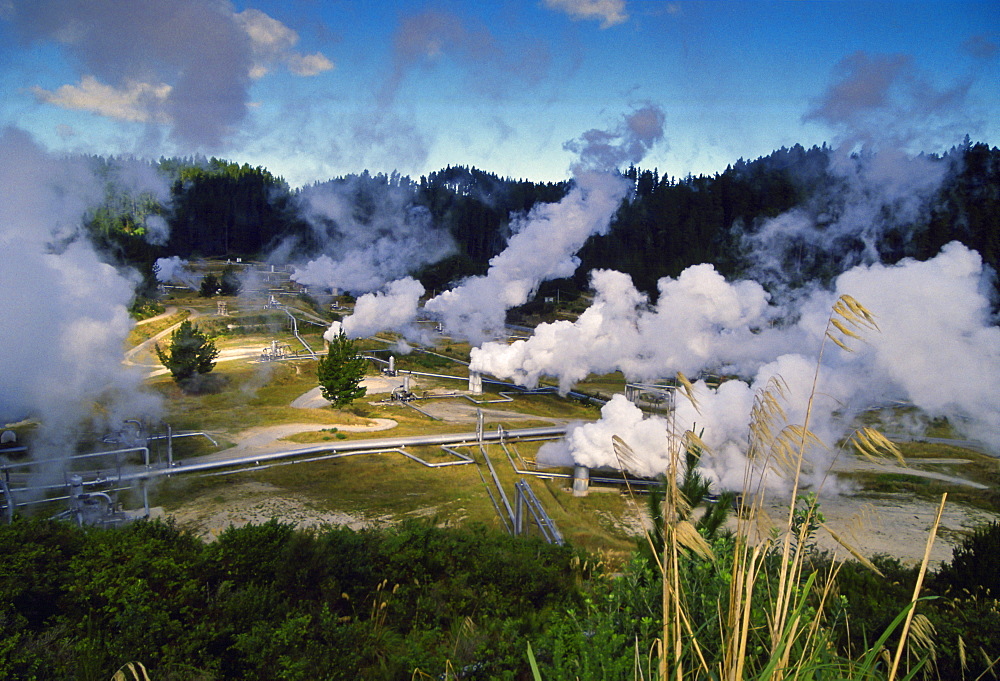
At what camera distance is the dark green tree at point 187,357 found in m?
29.9

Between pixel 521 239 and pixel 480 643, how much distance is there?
1140 inches

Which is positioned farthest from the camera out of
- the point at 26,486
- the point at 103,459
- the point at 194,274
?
the point at 194,274

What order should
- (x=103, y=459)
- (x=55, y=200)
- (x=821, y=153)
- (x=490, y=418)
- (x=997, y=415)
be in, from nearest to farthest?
(x=103, y=459), (x=997, y=415), (x=55, y=200), (x=490, y=418), (x=821, y=153)

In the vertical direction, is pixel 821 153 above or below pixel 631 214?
above

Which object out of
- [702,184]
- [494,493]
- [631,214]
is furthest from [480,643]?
[702,184]

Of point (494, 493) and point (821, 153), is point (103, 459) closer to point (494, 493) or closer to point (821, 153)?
point (494, 493)

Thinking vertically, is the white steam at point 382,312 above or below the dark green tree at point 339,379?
above

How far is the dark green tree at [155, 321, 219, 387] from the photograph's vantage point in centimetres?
2989

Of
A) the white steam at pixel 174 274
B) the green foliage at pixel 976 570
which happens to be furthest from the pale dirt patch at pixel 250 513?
the white steam at pixel 174 274

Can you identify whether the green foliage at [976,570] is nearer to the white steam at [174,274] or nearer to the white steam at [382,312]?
the white steam at [382,312]

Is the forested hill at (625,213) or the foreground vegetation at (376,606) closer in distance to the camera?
the foreground vegetation at (376,606)

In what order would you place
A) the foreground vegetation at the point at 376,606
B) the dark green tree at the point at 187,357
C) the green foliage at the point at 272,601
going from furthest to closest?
the dark green tree at the point at 187,357 → the green foliage at the point at 272,601 → the foreground vegetation at the point at 376,606

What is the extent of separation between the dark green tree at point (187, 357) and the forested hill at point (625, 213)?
16.4 meters

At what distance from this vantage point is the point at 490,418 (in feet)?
94.0
